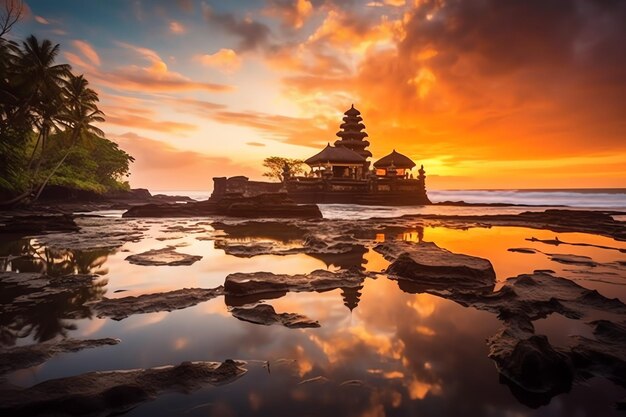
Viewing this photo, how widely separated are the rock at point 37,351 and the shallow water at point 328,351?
0.12 meters

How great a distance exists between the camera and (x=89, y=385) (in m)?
2.28

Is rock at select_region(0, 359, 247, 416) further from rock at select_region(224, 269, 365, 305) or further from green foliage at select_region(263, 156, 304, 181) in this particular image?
green foliage at select_region(263, 156, 304, 181)

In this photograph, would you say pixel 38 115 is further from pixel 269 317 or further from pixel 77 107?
pixel 269 317

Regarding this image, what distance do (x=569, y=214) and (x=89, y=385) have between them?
22996 mm

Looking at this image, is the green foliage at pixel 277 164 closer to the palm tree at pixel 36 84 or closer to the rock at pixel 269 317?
the palm tree at pixel 36 84

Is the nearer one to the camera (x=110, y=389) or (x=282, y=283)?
(x=110, y=389)

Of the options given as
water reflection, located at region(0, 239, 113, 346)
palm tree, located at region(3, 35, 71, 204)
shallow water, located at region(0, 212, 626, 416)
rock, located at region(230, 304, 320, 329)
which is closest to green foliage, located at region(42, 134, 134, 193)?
palm tree, located at region(3, 35, 71, 204)

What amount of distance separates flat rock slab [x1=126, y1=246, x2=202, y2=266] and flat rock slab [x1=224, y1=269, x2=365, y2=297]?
230 cm

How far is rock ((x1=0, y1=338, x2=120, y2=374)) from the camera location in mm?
2619

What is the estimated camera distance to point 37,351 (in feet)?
9.32

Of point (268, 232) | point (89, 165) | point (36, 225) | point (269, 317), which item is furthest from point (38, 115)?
point (269, 317)

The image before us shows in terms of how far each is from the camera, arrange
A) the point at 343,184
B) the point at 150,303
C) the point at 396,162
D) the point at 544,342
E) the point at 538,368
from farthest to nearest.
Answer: the point at 396,162, the point at 343,184, the point at 150,303, the point at 544,342, the point at 538,368

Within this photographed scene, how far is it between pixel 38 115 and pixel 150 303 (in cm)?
2700

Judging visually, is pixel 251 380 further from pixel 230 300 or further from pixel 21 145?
pixel 21 145
